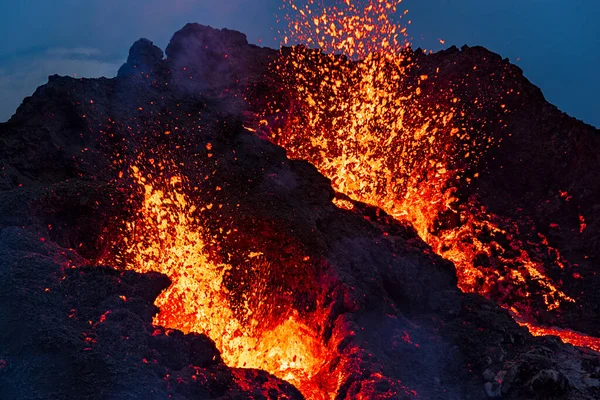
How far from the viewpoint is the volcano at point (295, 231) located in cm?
525

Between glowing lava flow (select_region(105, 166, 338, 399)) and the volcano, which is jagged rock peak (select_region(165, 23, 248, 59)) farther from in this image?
glowing lava flow (select_region(105, 166, 338, 399))

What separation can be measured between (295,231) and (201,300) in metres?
1.88

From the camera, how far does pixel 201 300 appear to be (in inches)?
296

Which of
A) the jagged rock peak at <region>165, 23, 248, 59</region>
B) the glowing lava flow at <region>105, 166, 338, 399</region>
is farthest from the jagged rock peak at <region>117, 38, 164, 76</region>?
the glowing lava flow at <region>105, 166, 338, 399</region>

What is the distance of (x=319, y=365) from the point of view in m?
6.60

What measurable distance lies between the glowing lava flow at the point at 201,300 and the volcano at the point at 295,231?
0.10ft

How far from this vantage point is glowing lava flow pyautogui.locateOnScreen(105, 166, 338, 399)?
7000 millimetres

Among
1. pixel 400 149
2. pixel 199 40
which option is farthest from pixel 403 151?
pixel 199 40

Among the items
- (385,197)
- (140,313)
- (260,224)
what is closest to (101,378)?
(140,313)

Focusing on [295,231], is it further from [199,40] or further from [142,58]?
[199,40]

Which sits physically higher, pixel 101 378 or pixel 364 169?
pixel 364 169

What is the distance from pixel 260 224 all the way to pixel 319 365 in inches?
92.6

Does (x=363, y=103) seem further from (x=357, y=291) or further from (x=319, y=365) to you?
(x=319, y=365)

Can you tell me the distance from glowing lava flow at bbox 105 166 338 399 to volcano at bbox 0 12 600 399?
1.3 inches
